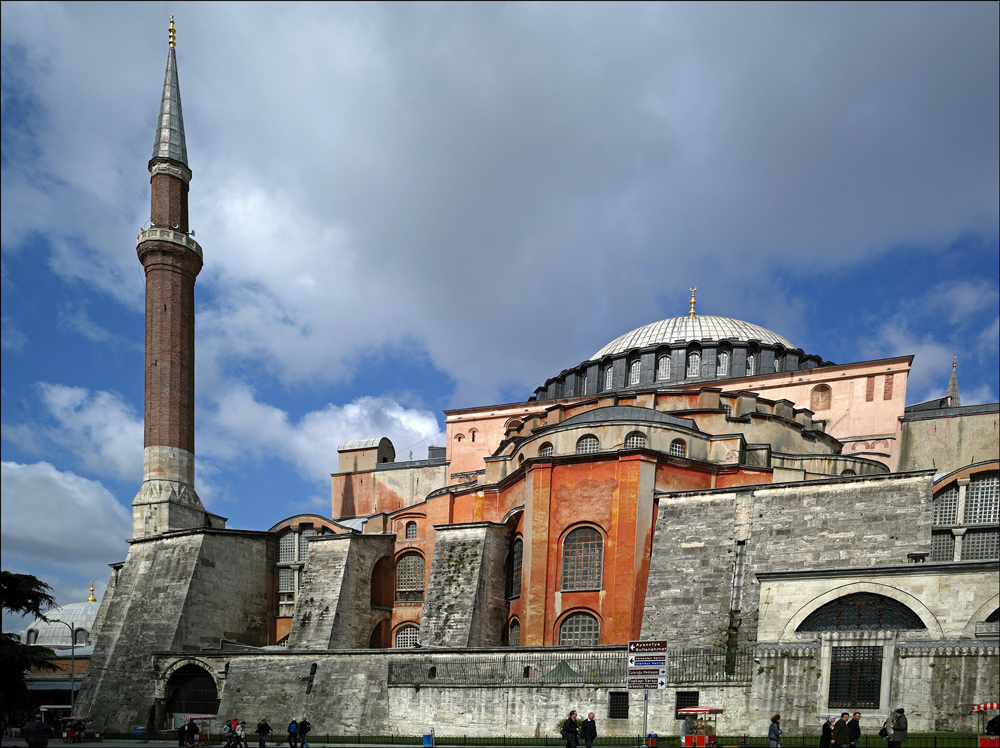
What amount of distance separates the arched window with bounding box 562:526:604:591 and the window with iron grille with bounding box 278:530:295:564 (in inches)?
527

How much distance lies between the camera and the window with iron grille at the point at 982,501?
26.9m

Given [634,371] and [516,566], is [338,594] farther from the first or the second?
[634,371]

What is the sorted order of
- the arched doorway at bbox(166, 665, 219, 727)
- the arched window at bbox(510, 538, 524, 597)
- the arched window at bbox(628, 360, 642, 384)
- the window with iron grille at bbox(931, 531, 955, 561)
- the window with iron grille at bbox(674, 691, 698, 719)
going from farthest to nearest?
the arched window at bbox(628, 360, 642, 384), the arched doorway at bbox(166, 665, 219, 727), the arched window at bbox(510, 538, 524, 597), the window with iron grille at bbox(931, 531, 955, 561), the window with iron grille at bbox(674, 691, 698, 719)

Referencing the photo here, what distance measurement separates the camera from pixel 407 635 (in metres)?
33.1

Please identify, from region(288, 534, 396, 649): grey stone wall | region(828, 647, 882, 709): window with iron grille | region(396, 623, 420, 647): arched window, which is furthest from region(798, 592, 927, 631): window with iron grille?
region(288, 534, 396, 649): grey stone wall

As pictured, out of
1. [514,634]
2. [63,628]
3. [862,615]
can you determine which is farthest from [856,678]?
[63,628]

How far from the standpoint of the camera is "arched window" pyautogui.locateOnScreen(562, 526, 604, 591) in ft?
87.8

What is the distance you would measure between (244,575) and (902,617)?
77.4 ft

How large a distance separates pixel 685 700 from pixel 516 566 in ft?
31.9

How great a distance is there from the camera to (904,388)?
35750 mm

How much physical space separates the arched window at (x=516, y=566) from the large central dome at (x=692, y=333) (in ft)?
Result: 46.4

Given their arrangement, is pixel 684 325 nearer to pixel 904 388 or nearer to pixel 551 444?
A: pixel 904 388

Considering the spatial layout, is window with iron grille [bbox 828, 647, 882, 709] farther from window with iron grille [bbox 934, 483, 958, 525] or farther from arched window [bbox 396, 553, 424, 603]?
arched window [bbox 396, 553, 424, 603]

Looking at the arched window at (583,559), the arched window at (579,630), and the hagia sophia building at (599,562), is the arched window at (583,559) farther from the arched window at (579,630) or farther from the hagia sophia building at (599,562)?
the arched window at (579,630)
